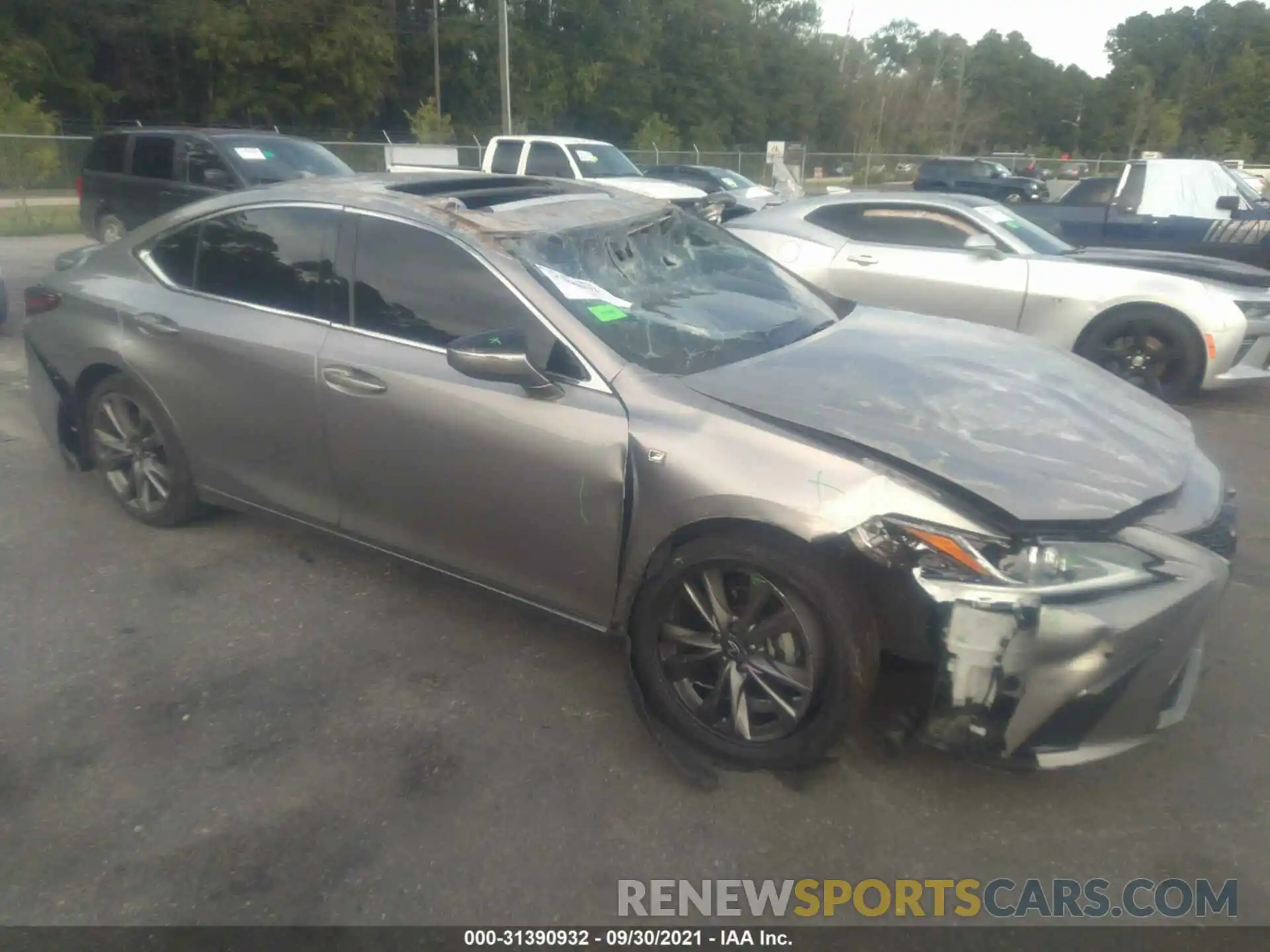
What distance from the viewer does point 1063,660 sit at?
247cm

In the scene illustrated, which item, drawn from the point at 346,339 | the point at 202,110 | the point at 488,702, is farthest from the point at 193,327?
the point at 202,110

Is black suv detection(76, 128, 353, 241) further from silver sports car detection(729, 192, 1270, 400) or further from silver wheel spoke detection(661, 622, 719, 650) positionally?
silver wheel spoke detection(661, 622, 719, 650)

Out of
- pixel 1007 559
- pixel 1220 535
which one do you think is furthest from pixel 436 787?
pixel 1220 535

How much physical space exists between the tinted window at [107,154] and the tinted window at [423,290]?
1080 cm

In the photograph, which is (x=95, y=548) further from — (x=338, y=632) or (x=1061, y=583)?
(x=1061, y=583)

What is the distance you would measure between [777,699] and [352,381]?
Answer: 1872 millimetres

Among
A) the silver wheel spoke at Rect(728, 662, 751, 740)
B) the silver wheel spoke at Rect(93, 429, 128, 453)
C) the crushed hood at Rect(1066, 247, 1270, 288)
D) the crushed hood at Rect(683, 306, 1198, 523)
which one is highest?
the crushed hood at Rect(1066, 247, 1270, 288)

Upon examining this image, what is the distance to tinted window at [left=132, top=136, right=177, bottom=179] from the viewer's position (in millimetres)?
11875

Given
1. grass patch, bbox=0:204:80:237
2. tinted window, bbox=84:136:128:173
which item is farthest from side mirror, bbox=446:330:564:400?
grass patch, bbox=0:204:80:237

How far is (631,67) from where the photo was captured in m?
50.4

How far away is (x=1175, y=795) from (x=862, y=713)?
981 millimetres

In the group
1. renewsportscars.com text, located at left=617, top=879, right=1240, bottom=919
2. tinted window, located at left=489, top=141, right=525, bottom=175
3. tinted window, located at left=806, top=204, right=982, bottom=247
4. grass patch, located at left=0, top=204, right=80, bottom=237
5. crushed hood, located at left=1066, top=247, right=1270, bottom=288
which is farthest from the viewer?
tinted window, located at left=489, top=141, right=525, bottom=175

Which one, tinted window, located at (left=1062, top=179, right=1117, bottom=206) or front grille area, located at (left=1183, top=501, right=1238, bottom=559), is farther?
tinted window, located at (left=1062, top=179, right=1117, bottom=206)

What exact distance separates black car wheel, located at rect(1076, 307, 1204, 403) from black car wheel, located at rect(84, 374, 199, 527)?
6.01 meters
